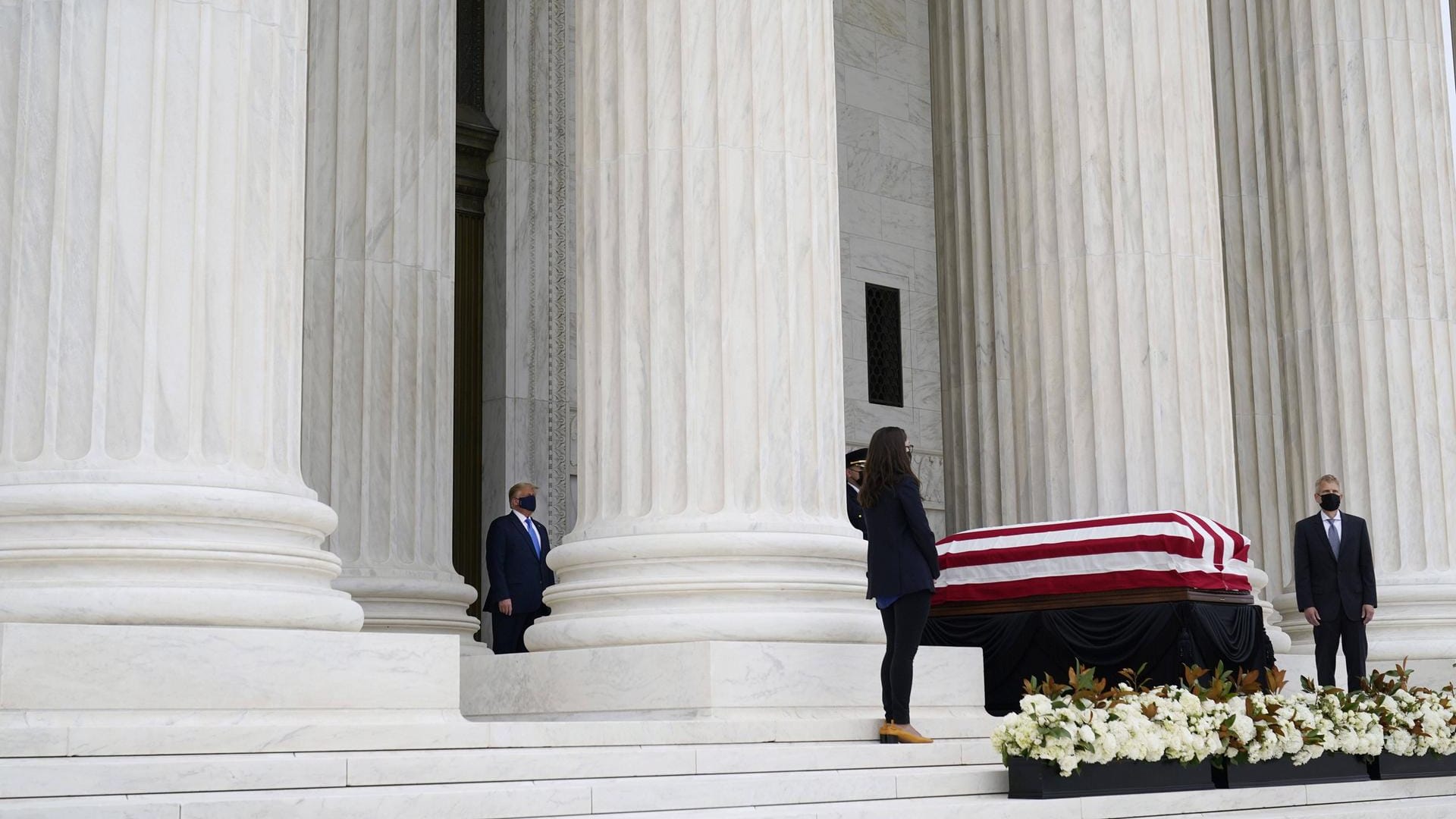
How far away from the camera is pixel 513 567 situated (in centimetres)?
1955

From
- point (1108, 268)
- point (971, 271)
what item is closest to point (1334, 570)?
point (1108, 268)

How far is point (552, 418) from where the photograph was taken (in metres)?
26.7

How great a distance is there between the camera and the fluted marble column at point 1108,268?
19.7 m

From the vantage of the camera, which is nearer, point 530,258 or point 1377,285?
point 1377,285

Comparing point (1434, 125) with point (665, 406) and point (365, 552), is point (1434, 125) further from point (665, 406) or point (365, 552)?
point (365, 552)

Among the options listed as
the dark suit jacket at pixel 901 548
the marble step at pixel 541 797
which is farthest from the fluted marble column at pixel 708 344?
the marble step at pixel 541 797

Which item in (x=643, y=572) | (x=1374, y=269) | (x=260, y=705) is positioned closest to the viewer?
(x=260, y=705)

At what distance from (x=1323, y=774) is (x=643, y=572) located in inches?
267

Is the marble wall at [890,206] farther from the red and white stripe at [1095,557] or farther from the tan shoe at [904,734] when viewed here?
the tan shoe at [904,734]

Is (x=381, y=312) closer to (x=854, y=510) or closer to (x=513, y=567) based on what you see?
(x=513, y=567)

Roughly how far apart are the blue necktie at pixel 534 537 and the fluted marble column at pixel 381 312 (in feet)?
3.14

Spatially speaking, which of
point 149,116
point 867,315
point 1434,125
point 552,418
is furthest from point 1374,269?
point 149,116

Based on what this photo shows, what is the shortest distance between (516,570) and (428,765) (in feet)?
27.8

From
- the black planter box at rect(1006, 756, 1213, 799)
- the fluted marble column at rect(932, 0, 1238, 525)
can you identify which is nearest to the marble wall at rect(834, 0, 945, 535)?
the fluted marble column at rect(932, 0, 1238, 525)
